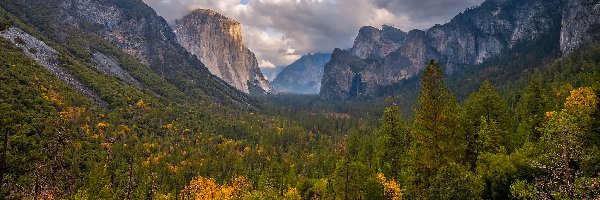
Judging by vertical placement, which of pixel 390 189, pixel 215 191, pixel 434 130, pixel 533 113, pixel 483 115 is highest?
pixel 533 113

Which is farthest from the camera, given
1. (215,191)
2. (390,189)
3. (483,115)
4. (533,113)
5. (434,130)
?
(215,191)

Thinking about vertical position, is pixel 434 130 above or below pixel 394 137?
above

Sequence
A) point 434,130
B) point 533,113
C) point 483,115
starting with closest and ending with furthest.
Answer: point 434,130, point 483,115, point 533,113

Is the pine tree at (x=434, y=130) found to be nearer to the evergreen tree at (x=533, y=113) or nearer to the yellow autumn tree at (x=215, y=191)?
the evergreen tree at (x=533, y=113)

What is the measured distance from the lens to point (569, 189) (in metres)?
19.1

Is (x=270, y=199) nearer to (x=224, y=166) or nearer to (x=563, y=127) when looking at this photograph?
(x=563, y=127)

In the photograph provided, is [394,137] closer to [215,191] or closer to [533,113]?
[533,113]

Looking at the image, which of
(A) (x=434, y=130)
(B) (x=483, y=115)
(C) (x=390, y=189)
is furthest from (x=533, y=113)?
(A) (x=434, y=130)

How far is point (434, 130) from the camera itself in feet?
130

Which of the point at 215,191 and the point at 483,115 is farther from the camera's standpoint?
the point at 215,191

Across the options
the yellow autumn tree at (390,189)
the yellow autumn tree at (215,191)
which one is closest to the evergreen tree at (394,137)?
the yellow autumn tree at (390,189)

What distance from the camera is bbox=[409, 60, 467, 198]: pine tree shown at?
38.8 meters

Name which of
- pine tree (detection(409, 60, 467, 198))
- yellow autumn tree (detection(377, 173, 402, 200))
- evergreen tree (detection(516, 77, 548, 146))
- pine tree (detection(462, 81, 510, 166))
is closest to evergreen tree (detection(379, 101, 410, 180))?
yellow autumn tree (detection(377, 173, 402, 200))

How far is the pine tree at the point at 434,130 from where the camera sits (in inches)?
1529
